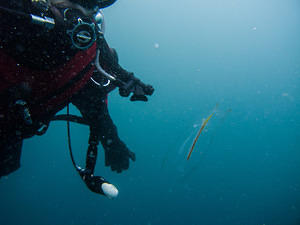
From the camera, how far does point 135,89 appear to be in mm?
1612

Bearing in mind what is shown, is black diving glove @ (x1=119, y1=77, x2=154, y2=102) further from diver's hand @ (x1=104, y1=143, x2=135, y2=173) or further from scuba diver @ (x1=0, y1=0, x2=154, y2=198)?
diver's hand @ (x1=104, y1=143, x2=135, y2=173)

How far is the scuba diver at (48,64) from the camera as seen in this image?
0.96m

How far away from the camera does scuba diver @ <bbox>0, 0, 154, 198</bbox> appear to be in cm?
96

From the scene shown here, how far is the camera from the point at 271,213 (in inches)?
758

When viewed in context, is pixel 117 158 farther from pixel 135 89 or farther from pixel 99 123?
pixel 135 89

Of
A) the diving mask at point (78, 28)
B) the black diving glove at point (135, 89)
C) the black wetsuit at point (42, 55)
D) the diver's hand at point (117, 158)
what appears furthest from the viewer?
the diver's hand at point (117, 158)

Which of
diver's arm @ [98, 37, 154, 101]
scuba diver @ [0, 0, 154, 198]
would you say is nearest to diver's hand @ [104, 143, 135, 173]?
scuba diver @ [0, 0, 154, 198]

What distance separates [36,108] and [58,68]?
0.38 m

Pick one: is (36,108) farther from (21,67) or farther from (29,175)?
(29,175)

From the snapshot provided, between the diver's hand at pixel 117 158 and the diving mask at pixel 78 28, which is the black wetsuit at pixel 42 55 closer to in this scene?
the diving mask at pixel 78 28

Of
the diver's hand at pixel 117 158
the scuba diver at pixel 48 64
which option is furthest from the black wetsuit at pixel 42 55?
the diver's hand at pixel 117 158

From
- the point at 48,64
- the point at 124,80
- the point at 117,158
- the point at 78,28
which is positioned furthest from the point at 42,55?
the point at 117,158

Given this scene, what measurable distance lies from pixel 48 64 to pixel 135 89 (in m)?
0.71

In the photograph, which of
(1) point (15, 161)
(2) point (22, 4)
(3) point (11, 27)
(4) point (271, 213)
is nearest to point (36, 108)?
(3) point (11, 27)
